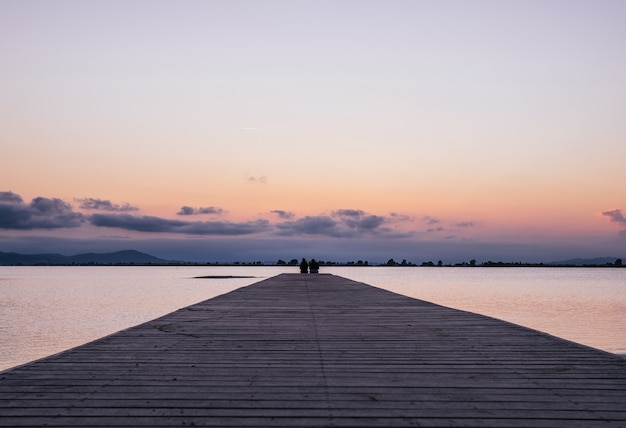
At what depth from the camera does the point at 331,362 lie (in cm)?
659

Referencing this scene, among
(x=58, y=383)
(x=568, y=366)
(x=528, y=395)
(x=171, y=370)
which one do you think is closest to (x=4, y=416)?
(x=58, y=383)

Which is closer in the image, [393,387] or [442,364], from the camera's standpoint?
[393,387]

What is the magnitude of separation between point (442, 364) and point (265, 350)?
2.35 m

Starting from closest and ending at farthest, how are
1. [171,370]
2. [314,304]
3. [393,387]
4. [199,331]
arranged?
1. [393,387]
2. [171,370]
3. [199,331]
4. [314,304]

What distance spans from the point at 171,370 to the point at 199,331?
325 centimetres

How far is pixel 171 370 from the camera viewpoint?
6117 millimetres

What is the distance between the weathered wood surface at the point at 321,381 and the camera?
4441mm

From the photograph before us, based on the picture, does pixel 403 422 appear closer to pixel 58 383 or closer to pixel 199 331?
pixel 58 383

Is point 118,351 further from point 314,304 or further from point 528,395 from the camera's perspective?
point 314,304

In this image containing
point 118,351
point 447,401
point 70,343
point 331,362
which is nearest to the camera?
point 447,401

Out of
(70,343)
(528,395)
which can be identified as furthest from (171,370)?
(70,343)

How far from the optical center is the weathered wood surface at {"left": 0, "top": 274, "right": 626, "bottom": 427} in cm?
444

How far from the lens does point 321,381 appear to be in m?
5.58

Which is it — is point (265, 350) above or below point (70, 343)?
above
